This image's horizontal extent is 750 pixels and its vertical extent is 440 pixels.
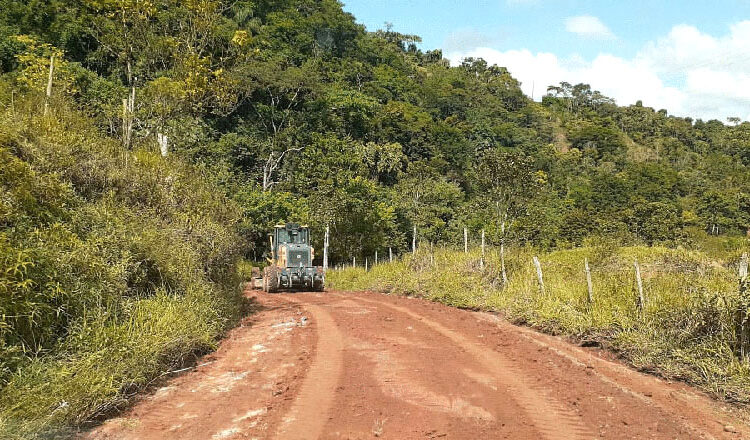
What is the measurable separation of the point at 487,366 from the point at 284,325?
519 centimetres

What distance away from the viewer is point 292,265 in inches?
815

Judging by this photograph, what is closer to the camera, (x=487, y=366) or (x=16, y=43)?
(x=487, y=366)

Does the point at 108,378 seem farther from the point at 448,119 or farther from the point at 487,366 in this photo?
the point at 448,119

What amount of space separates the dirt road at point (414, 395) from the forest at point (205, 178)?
0.86m

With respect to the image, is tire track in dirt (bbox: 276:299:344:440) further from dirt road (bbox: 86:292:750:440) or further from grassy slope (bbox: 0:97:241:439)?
grassy slope (bbox: 0:97:241:439)

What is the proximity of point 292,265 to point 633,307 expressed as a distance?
549 inches

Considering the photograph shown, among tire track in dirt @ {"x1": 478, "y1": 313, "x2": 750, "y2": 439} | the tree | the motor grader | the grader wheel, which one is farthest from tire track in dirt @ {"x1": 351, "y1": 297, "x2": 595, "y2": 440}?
the grader wheel

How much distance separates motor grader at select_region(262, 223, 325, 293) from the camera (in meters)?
20.4

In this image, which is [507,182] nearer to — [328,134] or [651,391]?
[651,391]

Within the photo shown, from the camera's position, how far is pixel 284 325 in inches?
448

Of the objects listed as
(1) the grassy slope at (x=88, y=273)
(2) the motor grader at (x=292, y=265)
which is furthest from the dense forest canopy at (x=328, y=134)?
(2) the motor grader at (x=292, y=265)

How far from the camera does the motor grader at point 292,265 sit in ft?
66.9

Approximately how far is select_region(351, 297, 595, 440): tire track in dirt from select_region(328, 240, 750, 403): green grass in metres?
2.33

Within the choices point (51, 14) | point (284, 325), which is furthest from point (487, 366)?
point (51, 14)
